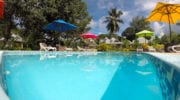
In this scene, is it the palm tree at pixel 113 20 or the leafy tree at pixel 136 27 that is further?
the leafy tree at pixel 136 27

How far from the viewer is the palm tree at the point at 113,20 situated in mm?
61062

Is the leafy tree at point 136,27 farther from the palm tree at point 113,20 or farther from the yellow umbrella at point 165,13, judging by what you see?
the yellow umbrella at point 165,13

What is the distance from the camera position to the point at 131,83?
18.8 feet

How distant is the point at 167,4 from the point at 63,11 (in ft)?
38.6

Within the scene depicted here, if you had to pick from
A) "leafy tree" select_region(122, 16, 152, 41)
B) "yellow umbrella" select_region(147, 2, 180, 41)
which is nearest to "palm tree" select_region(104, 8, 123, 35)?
"leafy tree" select_region(122, 16, 152, 41)

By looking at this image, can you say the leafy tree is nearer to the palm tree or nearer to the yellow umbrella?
the palm tree

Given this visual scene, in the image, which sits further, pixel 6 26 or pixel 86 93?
pixel 6 26

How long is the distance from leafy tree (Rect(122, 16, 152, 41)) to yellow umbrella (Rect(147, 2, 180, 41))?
5783cm

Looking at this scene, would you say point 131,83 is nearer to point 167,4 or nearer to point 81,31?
point 167,4

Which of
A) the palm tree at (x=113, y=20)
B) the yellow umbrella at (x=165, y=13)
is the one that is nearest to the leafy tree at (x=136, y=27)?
the palm tree at (x=113, y=20)

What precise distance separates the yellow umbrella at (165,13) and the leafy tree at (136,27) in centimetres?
5783

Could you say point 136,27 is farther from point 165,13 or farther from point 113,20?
point 165,13

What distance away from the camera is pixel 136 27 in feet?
249

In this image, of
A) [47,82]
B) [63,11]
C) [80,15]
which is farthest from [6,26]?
[47,82]
